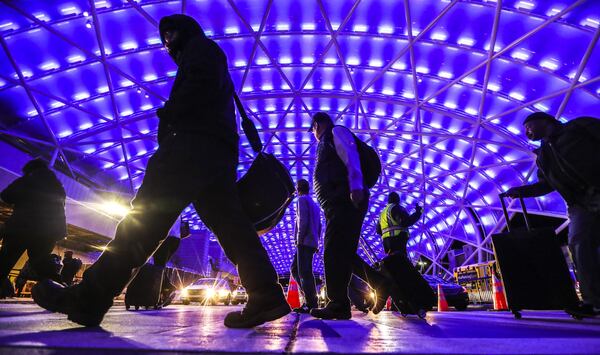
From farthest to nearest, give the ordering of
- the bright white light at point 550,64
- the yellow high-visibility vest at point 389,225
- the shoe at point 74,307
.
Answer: the bright white light at point 550,64 → the yellow high-visibility vest at point 389,225 → the shoe at point 74,307

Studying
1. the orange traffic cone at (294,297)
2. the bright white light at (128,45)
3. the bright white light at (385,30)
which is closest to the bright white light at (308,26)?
the bright white light at (385,30)

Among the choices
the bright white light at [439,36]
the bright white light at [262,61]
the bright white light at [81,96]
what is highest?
the bright white light at [262,61]

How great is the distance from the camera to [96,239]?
765 inches

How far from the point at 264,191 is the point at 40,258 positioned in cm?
358

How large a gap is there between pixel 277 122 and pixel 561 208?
17.1 m

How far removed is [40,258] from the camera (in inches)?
155

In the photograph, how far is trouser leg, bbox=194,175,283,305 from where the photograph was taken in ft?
6.25

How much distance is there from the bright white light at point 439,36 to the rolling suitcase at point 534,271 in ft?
36.2

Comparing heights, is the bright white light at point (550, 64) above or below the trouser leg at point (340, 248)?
above

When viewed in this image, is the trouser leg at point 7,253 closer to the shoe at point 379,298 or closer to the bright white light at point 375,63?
the shoe at point 379,298

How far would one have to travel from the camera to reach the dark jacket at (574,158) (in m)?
3.17

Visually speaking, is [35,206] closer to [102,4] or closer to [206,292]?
[102,4]

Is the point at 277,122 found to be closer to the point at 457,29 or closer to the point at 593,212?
the point at 457,29

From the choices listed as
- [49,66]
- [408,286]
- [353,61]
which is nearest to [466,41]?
[353,61]
